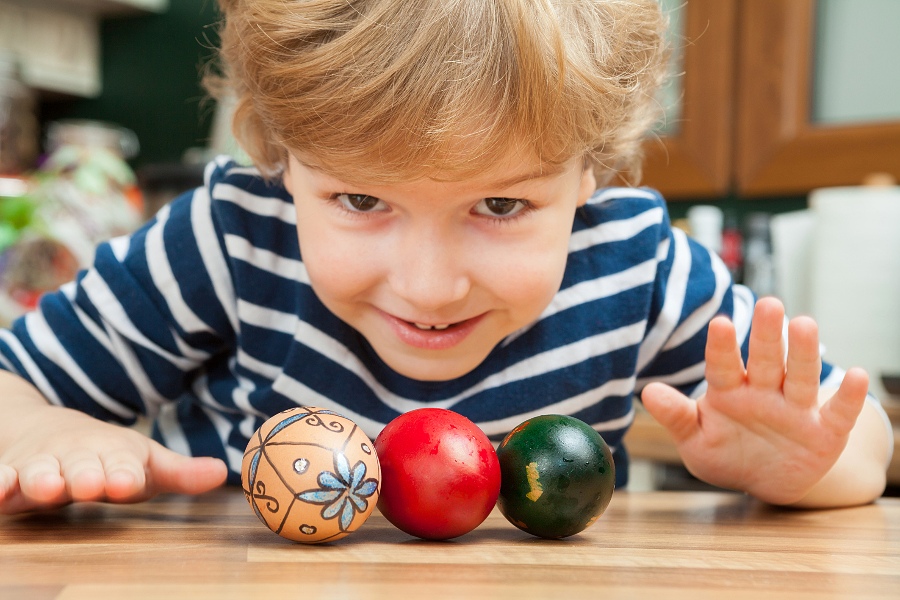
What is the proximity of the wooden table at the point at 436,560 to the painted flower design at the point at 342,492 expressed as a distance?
0.9 inches

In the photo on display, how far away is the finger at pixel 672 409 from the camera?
0.76m

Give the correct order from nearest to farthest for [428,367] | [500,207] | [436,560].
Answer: [436,560], [500,207], [428,367]

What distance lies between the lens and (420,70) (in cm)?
64

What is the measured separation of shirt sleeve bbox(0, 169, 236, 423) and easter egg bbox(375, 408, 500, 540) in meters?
0.44

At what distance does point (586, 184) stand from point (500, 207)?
0.19 meters

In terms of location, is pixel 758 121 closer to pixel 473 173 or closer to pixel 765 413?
pixel 765 413

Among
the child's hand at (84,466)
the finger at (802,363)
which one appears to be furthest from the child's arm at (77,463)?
the finger at (802,363)

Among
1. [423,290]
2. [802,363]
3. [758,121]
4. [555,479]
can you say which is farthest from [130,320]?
[758,121]

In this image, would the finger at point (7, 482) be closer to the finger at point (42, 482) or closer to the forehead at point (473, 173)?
the finger at point (42, 482)

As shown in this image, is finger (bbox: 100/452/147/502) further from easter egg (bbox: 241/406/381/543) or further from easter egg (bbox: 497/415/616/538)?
easter egg (bbox: 497/415/616/538)

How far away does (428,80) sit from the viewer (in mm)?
640

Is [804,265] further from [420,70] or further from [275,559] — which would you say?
[275,559]

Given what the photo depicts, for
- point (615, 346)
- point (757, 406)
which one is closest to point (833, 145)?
point (615, 346)

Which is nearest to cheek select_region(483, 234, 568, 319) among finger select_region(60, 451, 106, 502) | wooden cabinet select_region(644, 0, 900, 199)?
finger select_region(60, 451, 106, 502)
